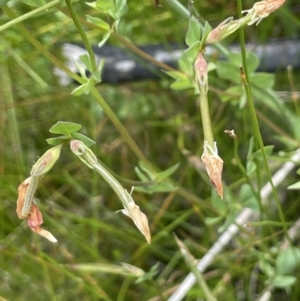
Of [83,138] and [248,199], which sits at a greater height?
[83,138]

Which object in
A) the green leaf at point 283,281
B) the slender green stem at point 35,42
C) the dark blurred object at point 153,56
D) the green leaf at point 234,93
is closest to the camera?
the slender green stem at point 35,42

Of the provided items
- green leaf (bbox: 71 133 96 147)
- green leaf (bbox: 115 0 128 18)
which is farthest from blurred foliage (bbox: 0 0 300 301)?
green leaf (bbox: 71 133 96 147)

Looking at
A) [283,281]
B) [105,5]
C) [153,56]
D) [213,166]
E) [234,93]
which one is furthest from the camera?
[153,56]

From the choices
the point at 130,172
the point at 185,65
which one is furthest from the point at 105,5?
the point at 130,172

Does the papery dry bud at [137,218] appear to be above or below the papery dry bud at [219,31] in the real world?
below

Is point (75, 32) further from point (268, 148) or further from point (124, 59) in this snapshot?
point (268, 148)

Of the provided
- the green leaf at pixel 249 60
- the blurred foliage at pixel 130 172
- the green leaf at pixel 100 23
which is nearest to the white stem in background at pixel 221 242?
the blurred foliage at pixel 130 172

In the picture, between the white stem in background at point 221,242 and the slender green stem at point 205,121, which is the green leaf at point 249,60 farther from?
the slender green stem at point 205,121

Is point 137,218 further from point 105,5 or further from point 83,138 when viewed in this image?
point 105,5
